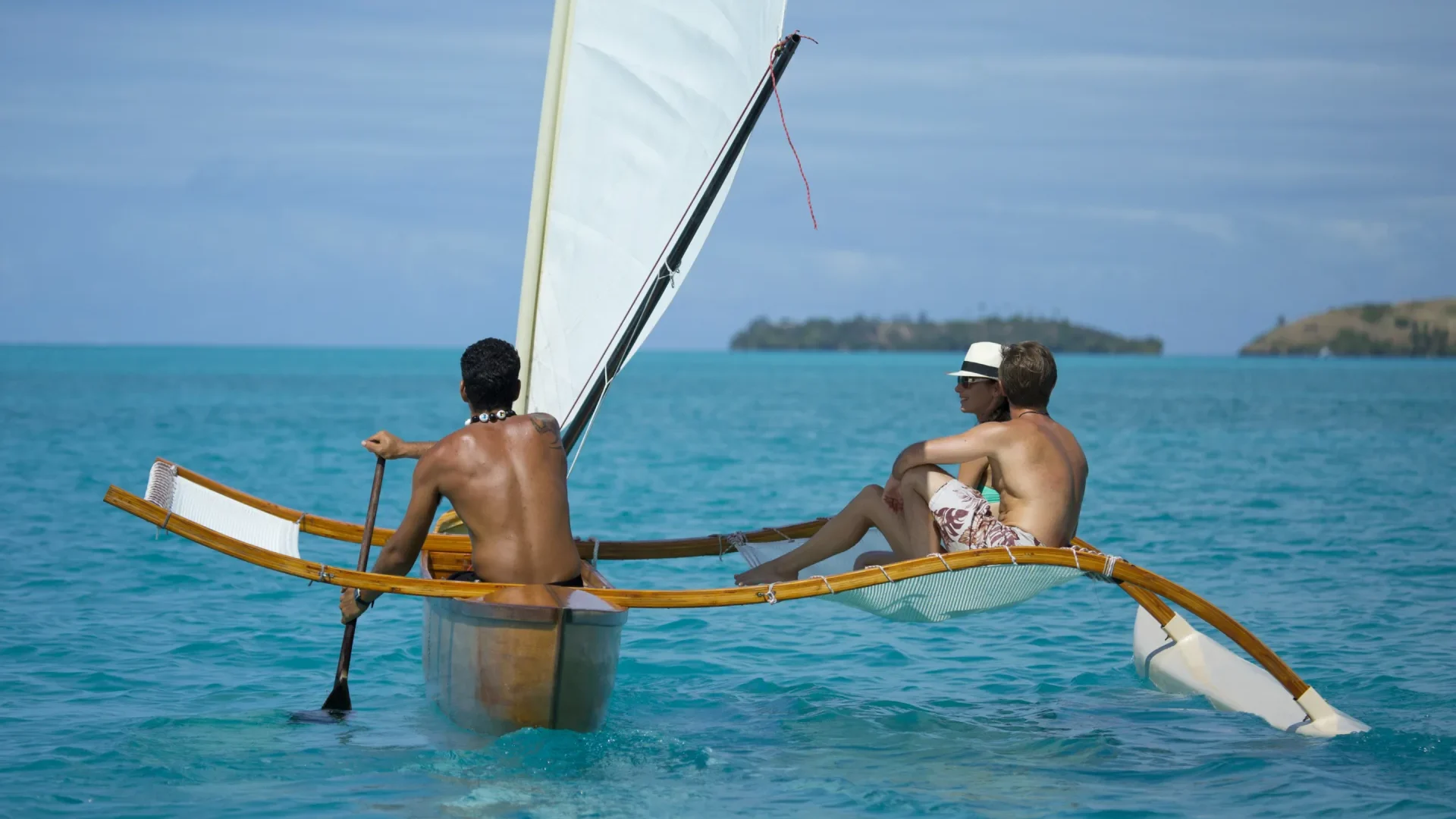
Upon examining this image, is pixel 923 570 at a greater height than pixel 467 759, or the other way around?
pixel 923 570

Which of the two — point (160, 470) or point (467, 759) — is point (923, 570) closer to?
point (467, 759)

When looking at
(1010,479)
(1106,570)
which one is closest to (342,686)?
(1010,479)

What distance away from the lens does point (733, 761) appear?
6.59 m

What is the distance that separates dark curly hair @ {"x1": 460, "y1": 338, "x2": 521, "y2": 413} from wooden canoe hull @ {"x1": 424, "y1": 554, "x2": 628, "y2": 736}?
0.86 metres

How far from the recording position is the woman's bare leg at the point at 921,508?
6.84 metres

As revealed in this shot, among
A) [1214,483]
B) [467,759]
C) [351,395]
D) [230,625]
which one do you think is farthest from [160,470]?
[351,395]

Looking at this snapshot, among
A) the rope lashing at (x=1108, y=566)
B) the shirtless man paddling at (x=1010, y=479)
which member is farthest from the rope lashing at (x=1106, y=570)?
the shirtless man paddling at (x=1010, y=479)

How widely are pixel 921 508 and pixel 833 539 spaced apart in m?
0.56

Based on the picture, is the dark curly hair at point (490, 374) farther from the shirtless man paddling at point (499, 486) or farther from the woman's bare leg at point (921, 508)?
the woman's bare leg at point (921, 508)

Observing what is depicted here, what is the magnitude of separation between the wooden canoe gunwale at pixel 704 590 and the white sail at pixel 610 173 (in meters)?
1.87

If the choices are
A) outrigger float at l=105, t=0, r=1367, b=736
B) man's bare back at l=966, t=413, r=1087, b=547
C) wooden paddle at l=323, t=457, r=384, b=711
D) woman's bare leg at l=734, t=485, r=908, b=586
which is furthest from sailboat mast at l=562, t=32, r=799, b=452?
man's bare back at l=966, t=413, r=1087, b=547

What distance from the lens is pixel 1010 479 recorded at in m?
6.71

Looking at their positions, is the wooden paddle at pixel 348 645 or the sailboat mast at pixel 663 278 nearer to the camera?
the wooden paddle at pixel 348 645

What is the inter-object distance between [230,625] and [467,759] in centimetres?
443
